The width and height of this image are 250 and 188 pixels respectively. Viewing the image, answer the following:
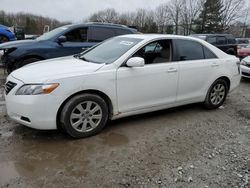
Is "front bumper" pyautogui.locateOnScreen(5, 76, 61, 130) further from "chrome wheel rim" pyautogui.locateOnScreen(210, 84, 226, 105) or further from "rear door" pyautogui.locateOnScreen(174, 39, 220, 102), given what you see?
"chrome wheel rim" pyautogui.locateOnScreen(210, 84, 226, 105)

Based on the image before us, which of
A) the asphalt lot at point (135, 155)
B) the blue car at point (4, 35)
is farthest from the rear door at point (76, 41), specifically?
the blue car at point (4, 35)

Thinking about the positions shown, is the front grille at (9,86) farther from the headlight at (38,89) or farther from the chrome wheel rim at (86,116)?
the chrome wheel rim at (86,116)

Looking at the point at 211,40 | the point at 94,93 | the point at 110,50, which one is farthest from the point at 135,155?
the point at 211,40

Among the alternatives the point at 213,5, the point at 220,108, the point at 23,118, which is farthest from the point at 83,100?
the point at 213,5

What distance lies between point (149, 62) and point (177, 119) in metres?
1.20

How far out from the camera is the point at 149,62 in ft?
13.2

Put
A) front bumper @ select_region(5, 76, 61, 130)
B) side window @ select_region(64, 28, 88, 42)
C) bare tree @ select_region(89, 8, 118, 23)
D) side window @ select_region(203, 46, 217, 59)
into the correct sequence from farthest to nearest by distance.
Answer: bare tree @ select_region(89, 8, 118, 23) → side window @ select_region(64, 28, 88, 42) → side window @ select_region(203, 46, 217, 59) → front bumper @ select_region(5, 76, 61, 130)

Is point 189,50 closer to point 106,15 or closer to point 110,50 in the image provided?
point 110,50

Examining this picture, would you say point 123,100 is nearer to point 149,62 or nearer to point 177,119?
point 149,62

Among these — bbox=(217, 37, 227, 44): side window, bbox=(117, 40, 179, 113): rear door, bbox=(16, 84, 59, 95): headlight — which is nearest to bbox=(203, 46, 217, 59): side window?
bbox=(117, 40, 179, 113): rear door

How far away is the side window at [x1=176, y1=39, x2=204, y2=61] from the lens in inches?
171

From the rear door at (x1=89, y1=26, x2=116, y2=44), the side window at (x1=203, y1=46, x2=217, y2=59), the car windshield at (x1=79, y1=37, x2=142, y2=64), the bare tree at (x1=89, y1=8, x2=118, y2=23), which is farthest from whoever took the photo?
the bare tree at (x1=89, y1=8, x2=118, y2=23)

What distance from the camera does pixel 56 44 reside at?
21.9 feet

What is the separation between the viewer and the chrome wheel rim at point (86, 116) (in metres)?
3.42
